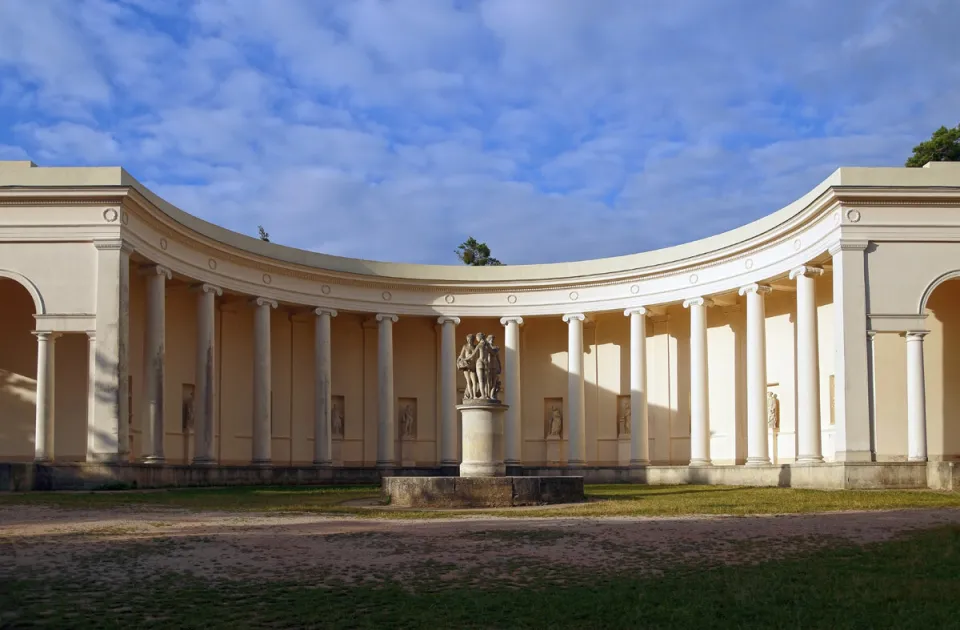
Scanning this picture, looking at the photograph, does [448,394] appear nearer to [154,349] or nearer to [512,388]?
[512,388]

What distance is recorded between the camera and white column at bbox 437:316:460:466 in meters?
53.8

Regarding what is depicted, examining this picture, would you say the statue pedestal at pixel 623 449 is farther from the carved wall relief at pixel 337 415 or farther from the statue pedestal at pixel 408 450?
the carved wall relief at pixel 337 415

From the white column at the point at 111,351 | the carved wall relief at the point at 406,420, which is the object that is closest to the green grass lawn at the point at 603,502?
the white column at the point at 111,351

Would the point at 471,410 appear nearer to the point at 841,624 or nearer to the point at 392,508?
the point at 392,508

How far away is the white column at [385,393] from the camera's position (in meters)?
52.5

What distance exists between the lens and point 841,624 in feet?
33.2

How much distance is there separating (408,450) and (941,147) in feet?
120

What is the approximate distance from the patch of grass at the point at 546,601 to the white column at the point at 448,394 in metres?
40.2

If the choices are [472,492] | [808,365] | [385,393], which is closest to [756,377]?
[808,365]

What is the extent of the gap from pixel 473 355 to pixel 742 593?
1982 cm

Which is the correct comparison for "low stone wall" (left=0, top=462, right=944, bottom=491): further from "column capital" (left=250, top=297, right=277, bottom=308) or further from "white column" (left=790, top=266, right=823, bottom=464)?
"column capital" (left=250, top=297, right=277, bottom=308)

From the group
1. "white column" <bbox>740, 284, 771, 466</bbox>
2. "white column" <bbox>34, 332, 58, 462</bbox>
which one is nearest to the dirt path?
"white column" <bbox>34, 332, 58, 462</bbox>

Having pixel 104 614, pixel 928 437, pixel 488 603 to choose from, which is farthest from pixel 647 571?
pixel 928 437

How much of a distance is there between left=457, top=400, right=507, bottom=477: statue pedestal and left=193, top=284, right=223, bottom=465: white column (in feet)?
58.2
